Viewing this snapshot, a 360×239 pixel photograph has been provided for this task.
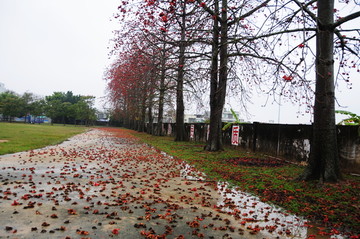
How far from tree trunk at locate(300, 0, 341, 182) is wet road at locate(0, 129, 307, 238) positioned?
7.60ft

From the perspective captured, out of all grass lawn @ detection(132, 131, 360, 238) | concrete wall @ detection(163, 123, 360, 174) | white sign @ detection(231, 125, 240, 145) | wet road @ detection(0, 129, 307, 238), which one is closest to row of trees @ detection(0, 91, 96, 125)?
concrete wall @ detection(163, 123, 360, 174)

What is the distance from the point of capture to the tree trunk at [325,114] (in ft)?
21.3

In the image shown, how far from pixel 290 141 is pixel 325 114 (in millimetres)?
4813

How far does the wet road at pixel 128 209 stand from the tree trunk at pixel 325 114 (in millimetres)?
2316

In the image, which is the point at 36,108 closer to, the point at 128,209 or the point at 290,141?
the point at 290,141

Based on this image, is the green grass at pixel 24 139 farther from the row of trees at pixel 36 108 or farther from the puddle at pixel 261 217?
the row of trees at pixel 36 108

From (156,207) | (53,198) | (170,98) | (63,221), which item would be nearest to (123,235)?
(63,221)

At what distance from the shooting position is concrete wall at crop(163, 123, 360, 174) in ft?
27.6

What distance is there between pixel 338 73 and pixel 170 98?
24.6 metres

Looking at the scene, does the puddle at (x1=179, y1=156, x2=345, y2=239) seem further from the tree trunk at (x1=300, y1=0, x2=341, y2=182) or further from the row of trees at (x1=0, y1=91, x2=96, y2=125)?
the row of trees at (x1=0, y1=91, x2=96, y2=125)

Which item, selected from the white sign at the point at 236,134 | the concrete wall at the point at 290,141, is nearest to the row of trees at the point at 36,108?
the concrete wall at the point at 290,141

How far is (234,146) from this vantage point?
640 inches

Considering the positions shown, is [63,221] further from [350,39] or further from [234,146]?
[234,146]

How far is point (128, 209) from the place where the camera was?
4.36m
